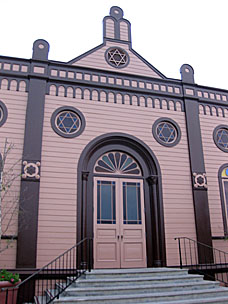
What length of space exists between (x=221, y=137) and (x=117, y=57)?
14.4ft

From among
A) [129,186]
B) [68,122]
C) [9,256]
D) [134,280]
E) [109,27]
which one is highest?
[109,27]

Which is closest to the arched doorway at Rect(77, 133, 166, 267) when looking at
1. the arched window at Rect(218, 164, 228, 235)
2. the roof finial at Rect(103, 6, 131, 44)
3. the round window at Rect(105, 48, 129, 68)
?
the arched window at Rect(218, 164, 228, 235)

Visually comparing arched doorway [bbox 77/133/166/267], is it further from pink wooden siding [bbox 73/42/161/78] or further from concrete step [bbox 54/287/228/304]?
pink wooden siding [bbox 73/42/161/78]

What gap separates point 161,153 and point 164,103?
5.74 ft

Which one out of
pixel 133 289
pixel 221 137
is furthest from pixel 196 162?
pixel 133 289

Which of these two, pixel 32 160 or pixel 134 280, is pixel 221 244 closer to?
pixel 134 280

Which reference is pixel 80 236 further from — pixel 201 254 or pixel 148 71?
pixel 148 71

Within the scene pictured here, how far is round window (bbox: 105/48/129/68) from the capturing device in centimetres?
1004

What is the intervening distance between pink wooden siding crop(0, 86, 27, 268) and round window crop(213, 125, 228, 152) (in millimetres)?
6180

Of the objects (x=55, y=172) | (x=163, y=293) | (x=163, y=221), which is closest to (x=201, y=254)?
(x=163, y=221)

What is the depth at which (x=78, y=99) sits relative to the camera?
30.2ft

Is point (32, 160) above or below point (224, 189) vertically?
above

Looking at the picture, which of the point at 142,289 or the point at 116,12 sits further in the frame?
the point at 116,12

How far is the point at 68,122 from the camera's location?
29.3 feet
